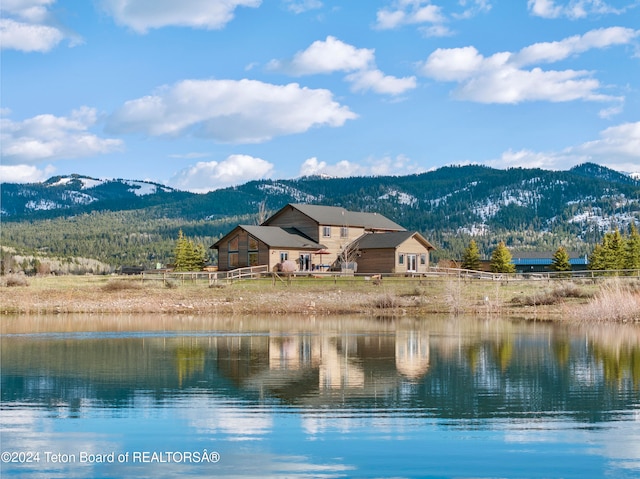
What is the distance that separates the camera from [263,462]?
527 inches

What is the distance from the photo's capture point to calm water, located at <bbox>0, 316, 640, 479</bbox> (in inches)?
528

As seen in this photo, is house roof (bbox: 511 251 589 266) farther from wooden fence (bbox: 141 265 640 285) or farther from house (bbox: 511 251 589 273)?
wooden fence (bbox: 141 265 640 285)

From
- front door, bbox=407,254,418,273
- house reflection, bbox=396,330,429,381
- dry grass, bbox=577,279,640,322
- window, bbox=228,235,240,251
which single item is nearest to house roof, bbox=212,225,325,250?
window, bbox=228,235,240,251

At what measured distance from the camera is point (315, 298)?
5194 centimetres

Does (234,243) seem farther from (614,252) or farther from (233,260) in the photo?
(614,252)

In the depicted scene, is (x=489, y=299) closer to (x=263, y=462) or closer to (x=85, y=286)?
(x=85, y=286)

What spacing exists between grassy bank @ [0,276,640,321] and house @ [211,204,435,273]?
50.3ft

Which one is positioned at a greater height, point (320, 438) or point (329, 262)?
point (329, 262)

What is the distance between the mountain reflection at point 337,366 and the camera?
63.2 feet

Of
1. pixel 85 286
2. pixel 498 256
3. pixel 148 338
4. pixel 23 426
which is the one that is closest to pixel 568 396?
pixel 23 426

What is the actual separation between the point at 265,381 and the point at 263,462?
8.71m

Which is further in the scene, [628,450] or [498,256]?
[498,256]

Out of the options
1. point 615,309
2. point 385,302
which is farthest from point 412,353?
point 385,302

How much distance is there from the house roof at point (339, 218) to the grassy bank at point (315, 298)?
70.1ft
